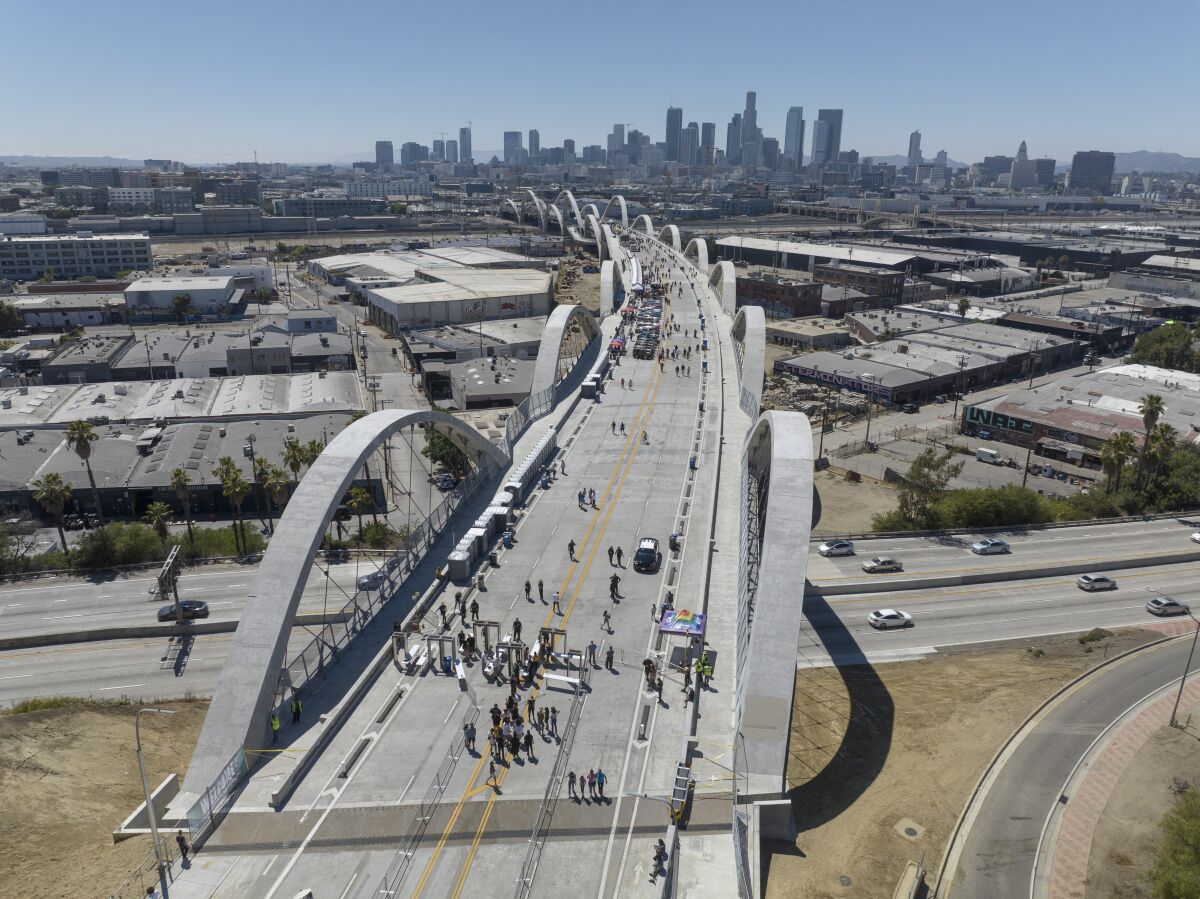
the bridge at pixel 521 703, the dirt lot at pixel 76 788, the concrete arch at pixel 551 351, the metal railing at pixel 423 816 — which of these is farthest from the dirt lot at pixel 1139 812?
the concrete arch at pixel 551 351

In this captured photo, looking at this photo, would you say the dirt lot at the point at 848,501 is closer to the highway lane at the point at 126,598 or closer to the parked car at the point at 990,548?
the parked car at the point at 990,548

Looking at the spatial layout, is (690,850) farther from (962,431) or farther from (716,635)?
(962,431)

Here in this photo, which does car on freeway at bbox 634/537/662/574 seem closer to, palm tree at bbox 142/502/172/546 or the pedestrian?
the pedestrian

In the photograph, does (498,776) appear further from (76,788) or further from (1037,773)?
(1037,773)

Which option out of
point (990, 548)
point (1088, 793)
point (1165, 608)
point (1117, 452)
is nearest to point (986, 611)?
point (990, 548)

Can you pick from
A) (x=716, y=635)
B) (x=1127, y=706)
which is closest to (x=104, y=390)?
(x=716, y=635)

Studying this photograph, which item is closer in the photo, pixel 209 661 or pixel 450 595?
pixel 450 595
